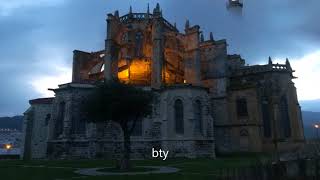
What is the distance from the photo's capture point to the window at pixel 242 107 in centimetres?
4459

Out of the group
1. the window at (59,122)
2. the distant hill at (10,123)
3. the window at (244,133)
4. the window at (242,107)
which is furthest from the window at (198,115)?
the distant hill at (10,123)

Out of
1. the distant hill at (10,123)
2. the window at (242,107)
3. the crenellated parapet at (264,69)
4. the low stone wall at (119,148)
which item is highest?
the distant hill at (10,123)

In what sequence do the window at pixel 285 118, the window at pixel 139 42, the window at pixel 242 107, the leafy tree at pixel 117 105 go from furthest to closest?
the window at pixel 139 42 < the window at pixel 242 107 < the window at pixel 285 118 < the leafy tree at pixel 117 105

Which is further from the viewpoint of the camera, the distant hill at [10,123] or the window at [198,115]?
the distant hill at [10,123]

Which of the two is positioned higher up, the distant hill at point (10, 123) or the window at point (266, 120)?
the distant hill at point (10, 123)

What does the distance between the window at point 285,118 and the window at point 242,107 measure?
15.2ft

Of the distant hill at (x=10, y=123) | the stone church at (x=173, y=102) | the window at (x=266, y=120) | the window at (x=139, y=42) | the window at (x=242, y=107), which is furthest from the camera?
the distant hill at (x=10, y=123)

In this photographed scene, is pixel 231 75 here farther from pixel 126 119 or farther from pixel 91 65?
pixel 126 119

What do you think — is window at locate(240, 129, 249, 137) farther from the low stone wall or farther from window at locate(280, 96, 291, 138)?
the low stone wall

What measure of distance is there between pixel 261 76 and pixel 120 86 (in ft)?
88.6

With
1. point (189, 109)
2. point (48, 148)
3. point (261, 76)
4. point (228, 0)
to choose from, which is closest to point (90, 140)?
point (48, 148)

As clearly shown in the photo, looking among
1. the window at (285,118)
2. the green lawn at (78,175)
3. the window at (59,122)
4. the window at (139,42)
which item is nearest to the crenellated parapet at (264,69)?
the window at (285,118)

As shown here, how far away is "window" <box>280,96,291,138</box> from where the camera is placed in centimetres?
4344

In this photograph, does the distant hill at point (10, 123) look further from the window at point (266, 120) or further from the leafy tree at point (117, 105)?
the leafy tree at point (117, 105)
